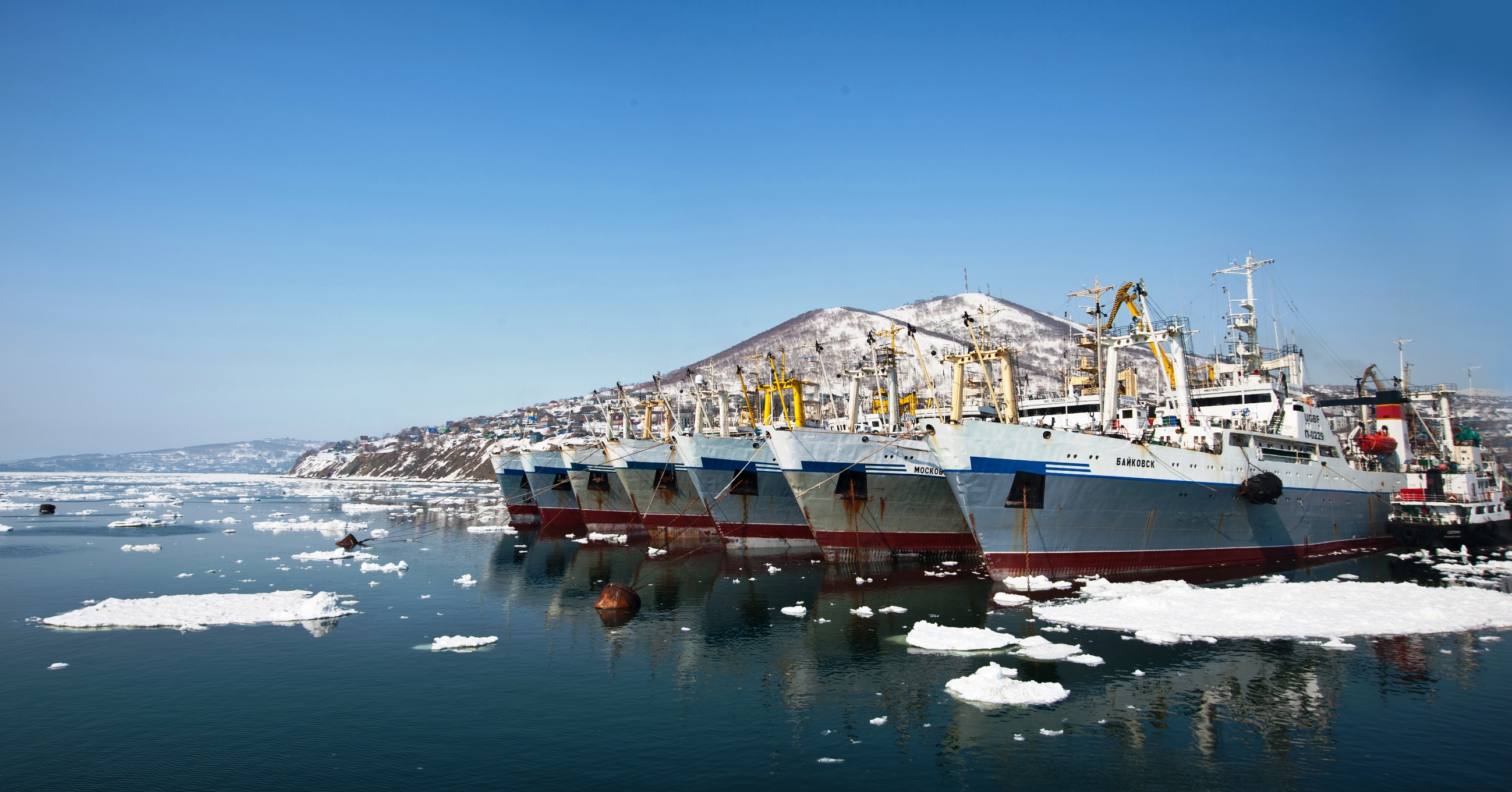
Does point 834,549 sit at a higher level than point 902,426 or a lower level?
lower

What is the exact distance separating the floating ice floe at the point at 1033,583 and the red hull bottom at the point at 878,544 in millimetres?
6364

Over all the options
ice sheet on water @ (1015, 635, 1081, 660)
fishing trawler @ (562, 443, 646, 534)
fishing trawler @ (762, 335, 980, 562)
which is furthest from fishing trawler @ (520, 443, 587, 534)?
ice sheet on water @ (1015, 635, 1081, 660)

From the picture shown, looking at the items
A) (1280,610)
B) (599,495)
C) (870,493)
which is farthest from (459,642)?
(599,495)

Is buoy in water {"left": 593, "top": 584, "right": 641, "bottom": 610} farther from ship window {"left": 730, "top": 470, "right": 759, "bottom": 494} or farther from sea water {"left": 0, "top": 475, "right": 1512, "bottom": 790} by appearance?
ship window {"left": 730, "top": 470, "right": 759, "bottom": 494}

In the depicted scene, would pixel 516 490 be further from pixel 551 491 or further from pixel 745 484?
pixel 745 484

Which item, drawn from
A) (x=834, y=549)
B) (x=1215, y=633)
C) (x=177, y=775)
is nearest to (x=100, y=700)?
(x=177, y=775)

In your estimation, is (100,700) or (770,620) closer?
(100,700)

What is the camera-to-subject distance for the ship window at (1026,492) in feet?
95.2

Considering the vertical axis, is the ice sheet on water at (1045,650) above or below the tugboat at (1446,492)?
below

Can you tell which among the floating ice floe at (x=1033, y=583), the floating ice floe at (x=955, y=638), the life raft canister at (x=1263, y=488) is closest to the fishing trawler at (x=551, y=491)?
the floating ice floe at (x=1033, y=583)

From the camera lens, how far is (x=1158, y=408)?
40.0 meters

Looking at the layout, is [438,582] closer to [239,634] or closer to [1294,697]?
[239,634]

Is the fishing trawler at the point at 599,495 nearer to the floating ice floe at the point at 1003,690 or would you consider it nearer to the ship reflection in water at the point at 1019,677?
the ship reflection in water at the point at 1019,677

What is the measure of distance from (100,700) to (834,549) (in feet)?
89.7
